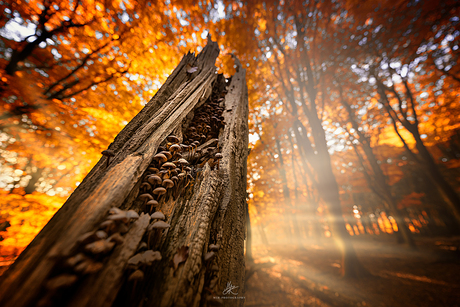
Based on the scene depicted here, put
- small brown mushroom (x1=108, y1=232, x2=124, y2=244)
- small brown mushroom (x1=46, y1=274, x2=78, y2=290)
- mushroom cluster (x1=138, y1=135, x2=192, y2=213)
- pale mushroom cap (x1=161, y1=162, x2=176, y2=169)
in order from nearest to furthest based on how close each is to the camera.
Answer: small brown mushroom (x1=46, y1=274, x2=78, y2=290), small brown mushroom (x1=108, y1=232, x2=124, y2=244), mushroom cluster (x1=138, y1=135, x2=192, y2=213), pale mushroom cap (x1=161, y1=162, x2=176, y2=169)

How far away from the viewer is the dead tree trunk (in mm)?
899

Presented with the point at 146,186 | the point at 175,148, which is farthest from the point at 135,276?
the point at 175,148

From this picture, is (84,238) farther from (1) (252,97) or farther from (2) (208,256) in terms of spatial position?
(1) (252,97)

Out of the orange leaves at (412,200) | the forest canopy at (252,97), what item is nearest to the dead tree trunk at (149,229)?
the forest canopy at (252,97)

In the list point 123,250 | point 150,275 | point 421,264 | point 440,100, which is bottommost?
point 421,264

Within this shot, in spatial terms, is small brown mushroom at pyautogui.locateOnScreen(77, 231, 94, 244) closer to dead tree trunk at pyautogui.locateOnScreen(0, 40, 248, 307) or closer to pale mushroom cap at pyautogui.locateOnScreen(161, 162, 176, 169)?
dead tree trunk at pyautogui.locateOnScreen(0, 40, 248, 307)

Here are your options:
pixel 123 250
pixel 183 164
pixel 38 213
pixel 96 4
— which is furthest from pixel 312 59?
pixel 38 213

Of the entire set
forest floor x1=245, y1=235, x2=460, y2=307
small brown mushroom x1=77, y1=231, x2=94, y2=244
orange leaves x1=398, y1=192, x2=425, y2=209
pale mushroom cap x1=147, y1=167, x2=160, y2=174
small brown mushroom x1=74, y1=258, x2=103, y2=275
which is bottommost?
forest floor x1=245, y1=235, x2=460, y2=307

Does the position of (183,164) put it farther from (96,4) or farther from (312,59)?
(312,59)

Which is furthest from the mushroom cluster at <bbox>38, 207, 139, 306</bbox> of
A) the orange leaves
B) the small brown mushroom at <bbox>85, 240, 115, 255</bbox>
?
the orange leaves

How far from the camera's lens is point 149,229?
1.24m

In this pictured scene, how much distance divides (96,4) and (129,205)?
31.0ft

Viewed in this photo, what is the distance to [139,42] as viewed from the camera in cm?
711

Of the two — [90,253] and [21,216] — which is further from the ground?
[21,216]
